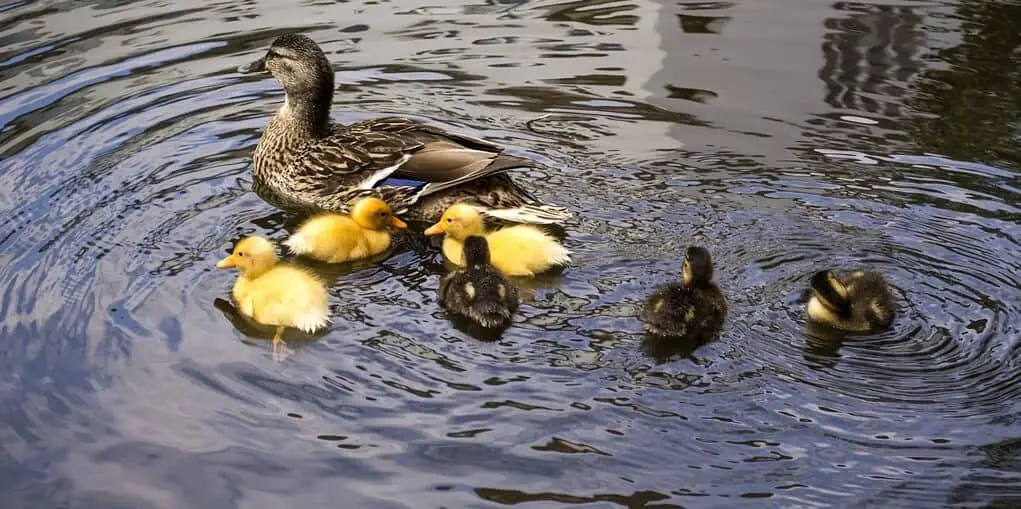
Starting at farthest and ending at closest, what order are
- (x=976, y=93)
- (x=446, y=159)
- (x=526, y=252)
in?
(x=976, y=93) → (x=446, y=159) → (x=526, y=252)

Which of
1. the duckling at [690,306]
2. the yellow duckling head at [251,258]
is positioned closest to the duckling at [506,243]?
the duckling at [690,306]

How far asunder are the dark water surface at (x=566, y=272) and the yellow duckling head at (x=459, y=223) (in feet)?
0.51

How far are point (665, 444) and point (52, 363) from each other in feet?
7.70

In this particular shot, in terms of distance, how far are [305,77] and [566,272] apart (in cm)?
222

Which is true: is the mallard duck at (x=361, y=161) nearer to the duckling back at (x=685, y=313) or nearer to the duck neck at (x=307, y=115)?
the duck neck at (x=307, y=115)

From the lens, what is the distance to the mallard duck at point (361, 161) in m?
6.24

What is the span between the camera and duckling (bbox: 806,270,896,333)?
15.9 ft

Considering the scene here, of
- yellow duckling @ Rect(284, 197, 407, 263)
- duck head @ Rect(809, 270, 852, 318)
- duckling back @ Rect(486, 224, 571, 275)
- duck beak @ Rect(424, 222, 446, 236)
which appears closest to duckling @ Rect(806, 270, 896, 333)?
duck head @ Rect(809, 270, 852, 318)

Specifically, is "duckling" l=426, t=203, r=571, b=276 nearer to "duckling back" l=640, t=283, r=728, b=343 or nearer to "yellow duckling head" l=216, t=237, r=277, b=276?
"duckling back" l=640, t=283, r=728, b=343

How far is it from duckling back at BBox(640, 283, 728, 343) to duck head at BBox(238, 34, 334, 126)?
2.72m

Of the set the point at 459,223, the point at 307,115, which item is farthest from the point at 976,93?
the point at 307,115

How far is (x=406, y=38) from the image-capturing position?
8.72m

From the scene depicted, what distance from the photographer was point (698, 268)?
16.2 ft

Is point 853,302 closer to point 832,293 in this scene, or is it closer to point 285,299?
point 832,293
